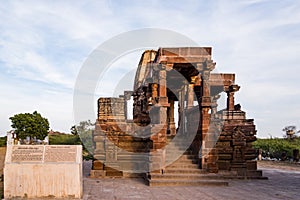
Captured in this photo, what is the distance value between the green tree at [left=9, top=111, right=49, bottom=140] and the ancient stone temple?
2767 centimetres

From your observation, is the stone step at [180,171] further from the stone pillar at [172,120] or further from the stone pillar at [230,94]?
the stone pillar at [172,120]

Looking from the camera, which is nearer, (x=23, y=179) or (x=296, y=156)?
(x=23, y=179)

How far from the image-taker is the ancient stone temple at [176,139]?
33.9 ft

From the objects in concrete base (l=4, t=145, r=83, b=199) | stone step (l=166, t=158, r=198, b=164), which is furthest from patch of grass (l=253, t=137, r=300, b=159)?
concrete base (l=4, t=145, r=83, b=199)

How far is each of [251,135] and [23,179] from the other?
8.47 m

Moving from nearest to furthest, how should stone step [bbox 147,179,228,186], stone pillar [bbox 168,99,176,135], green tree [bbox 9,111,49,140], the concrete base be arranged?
the concrete base < stone step [bbox 147,179,228,186] < stone pillar [bbox 168,99,176,135] < green tree [bbox 9,111,49,140]

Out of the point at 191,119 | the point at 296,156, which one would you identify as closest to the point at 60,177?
the point at 191,119

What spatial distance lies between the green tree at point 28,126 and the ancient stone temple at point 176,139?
27.7 meters

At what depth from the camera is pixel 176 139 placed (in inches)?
515

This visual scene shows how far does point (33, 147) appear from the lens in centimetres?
712

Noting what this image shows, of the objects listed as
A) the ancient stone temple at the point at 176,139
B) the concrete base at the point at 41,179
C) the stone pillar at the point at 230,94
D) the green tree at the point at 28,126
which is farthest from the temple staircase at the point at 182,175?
the green tree at the point at 28,126

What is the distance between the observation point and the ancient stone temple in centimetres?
1032

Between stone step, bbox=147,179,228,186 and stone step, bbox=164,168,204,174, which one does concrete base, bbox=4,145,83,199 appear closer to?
stone step, bbox=147,179,228,186

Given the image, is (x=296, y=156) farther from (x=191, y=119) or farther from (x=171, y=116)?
(x=191, y=119)
